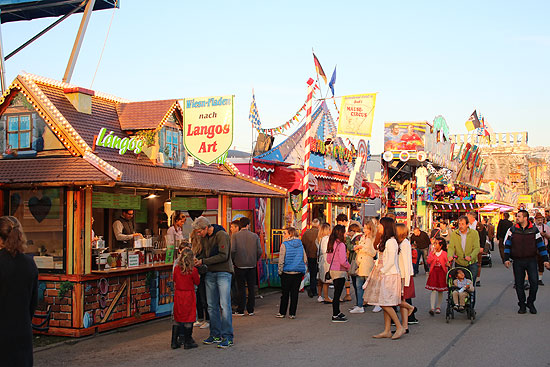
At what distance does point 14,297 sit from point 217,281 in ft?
14.9

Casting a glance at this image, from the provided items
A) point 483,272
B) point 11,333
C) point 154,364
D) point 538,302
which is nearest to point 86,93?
point 154,364

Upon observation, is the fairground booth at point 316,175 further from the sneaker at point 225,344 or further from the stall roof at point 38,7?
the sneaker at point 225,344

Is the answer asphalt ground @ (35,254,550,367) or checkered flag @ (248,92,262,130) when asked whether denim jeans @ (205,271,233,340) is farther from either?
checkered flag @ (248,92,262,130)

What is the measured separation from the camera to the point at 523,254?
11.8 meters

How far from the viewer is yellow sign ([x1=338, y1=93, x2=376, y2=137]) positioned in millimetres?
16188

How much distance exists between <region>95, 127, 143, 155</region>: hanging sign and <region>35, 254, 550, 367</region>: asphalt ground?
313cm

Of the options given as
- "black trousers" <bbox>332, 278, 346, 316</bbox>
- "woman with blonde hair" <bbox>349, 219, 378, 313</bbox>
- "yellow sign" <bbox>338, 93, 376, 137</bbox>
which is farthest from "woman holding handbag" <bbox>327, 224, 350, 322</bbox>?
"yellow sign" <bbox>338, 93, 376, 137</bbox>

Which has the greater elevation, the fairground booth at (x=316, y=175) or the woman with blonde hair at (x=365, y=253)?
the fairground booth at (x=316, y=175)

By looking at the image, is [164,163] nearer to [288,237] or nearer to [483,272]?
[288,237]

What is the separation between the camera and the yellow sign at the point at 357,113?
16.2 metres

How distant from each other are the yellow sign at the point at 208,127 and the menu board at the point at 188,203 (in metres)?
3.62

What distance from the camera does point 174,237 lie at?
44.3ft

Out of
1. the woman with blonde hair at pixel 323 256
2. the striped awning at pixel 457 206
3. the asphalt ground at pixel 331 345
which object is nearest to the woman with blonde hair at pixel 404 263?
the asphalt ground at pixel 331 345

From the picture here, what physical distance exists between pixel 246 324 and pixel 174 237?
126 inches
